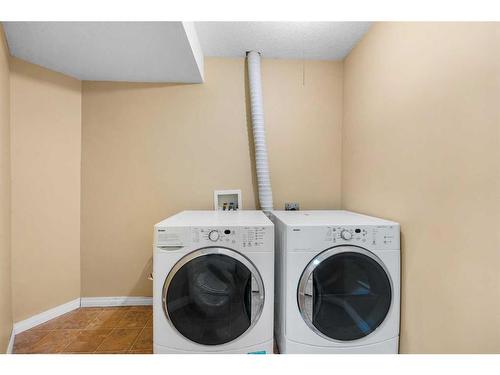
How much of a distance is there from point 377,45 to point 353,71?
0.37m

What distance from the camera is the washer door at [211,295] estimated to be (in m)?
1.32

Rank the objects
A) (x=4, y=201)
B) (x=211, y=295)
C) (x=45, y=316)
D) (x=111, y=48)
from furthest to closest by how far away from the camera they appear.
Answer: (x=45, y=316) → (x=111, y=48) → (x=4, y=201) → (x=211, y=295)

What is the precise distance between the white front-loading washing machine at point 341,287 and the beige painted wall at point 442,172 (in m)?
0.11

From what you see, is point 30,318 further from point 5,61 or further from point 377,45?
point 377,45

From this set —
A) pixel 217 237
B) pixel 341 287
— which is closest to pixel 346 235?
pixel 341 287

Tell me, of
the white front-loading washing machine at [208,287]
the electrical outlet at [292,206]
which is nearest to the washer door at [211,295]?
the white front-loading washing machine at [208,287]

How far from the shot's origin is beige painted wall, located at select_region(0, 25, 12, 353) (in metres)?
1.47

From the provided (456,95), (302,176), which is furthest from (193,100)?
(456,95)

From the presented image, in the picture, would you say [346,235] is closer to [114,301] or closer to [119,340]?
[119,340]

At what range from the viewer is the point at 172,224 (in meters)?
1.38

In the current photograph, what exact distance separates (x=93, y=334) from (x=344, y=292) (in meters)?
1.77

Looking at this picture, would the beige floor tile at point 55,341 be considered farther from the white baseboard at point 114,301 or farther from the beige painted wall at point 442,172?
the beige painted wall at point 442,172

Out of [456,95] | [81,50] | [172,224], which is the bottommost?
[172,224]

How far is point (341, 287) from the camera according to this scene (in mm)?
1340
